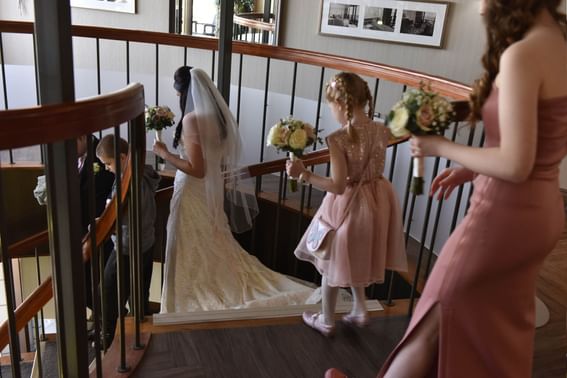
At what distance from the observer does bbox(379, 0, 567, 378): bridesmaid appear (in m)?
1.34

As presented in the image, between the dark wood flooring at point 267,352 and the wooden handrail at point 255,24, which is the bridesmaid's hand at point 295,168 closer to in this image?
the dark wood flooring at point 267,352

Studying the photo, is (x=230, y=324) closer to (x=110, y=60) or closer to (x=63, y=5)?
(x=63, y=5)

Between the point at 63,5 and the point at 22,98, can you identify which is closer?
the point at 63,5

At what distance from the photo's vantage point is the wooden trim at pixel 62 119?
122 cm

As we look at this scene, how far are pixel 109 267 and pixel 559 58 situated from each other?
275 cm

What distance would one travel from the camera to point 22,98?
6508mm

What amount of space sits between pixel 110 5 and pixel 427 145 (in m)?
5.74

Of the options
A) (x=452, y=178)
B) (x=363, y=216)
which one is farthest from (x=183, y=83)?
(x=452, y=178)

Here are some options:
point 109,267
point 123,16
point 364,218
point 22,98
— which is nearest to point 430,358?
point 364,218

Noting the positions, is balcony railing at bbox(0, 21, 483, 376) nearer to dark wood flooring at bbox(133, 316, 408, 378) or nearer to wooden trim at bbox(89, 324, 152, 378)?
dark wood flooring at bbox(133, 316, 408, 378)

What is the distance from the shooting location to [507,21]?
137 centimetres

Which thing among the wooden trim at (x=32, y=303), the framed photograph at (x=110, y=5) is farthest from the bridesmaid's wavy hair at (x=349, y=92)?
the framed photograph at (x=110, y=5)

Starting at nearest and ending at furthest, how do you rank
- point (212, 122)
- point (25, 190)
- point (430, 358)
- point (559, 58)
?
1. point (559, 58)
2. point (430, 358)
3. point (212, 122)
4. point (25, 190)

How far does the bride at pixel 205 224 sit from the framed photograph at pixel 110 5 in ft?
12.2
